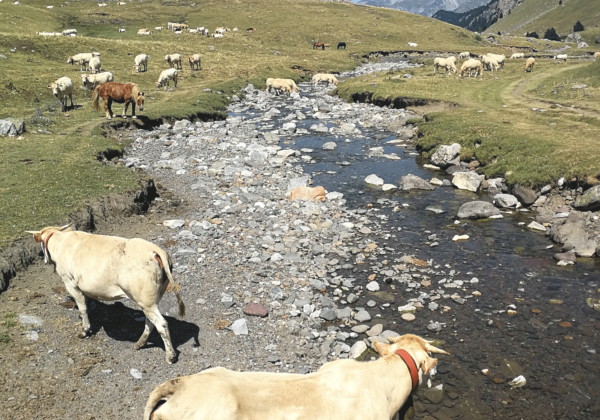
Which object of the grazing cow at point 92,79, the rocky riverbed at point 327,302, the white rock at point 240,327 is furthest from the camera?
the grazing cow at point 92,79

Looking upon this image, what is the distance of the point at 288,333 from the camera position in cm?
1020

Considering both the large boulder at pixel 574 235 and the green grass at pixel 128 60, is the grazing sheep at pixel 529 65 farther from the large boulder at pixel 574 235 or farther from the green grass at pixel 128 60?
the large boulder at pixel 574 235

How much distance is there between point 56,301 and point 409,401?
8.55 meters

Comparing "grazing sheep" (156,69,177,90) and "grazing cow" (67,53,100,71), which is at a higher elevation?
"grazing cow" (67,53,100,71)

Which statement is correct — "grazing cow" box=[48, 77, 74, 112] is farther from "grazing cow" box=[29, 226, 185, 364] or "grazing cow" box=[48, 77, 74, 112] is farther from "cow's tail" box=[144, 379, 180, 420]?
"cow's tail" box=[144, 379, 180, 420]

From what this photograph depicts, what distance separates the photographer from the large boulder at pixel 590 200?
16.1 metres

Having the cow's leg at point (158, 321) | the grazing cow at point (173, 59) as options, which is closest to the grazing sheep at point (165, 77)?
the grazing cow at point (173, 59)

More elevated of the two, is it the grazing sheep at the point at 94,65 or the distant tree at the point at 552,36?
the distant tree at the point at 552,36

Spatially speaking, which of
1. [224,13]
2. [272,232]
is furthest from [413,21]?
[272,232]

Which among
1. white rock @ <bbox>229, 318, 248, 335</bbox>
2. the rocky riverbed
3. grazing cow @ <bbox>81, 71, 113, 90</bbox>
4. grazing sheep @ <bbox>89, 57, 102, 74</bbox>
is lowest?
white rock @ <bbox>229, 318, 248, 335</bbox>

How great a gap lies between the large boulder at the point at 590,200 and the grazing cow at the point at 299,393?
14423 millimetres

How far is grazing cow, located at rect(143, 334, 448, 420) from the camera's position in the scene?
4707mm

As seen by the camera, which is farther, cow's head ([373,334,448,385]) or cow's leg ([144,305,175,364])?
cow's leg ([144,305,175,364])

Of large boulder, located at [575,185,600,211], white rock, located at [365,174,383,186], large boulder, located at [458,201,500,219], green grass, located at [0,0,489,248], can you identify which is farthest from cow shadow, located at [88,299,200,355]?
large boulder, located at [575,185,600,211]
